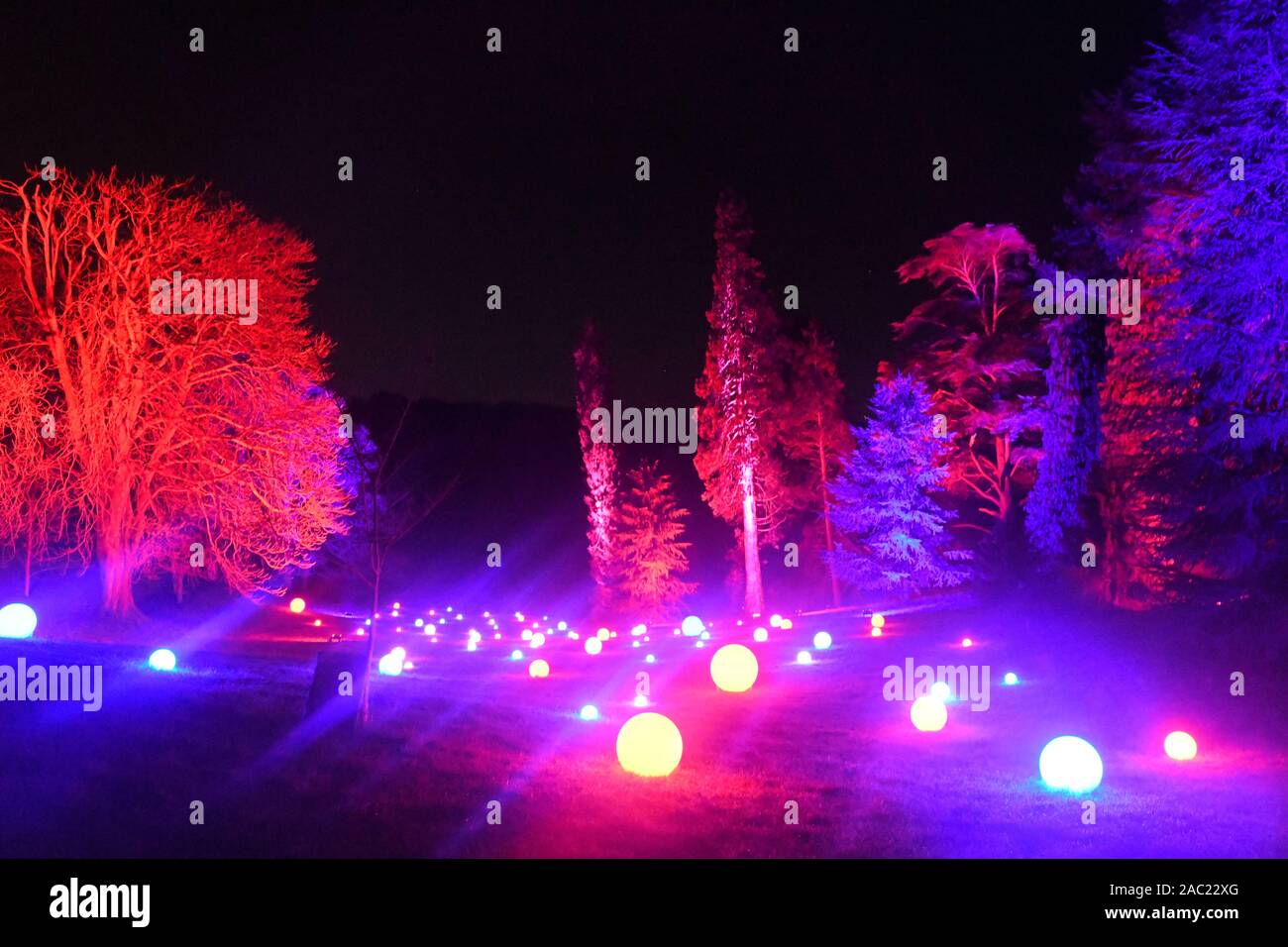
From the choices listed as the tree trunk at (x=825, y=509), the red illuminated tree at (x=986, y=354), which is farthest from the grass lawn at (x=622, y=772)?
the tree trunk at (x=825, y=509)

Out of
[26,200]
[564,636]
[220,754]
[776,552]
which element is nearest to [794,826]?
[220,754]

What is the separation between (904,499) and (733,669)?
18324mm

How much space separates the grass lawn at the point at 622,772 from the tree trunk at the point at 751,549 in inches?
677

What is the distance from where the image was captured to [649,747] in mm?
9211

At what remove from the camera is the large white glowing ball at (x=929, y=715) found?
12.9m

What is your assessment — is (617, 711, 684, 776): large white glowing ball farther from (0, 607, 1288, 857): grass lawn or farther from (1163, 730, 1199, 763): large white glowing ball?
(1163, 730, 1199, 763): large white glowing ball

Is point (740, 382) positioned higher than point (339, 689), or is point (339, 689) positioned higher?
point (740, 382)

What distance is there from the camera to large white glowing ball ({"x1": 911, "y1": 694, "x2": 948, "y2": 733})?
12945mm

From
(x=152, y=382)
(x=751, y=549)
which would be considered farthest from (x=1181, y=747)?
(x=751, y=549)

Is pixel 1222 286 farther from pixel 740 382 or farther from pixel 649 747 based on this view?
pixel 740 382

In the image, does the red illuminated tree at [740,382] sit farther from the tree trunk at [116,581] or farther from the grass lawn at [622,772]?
the tree trunk at [116,581]
